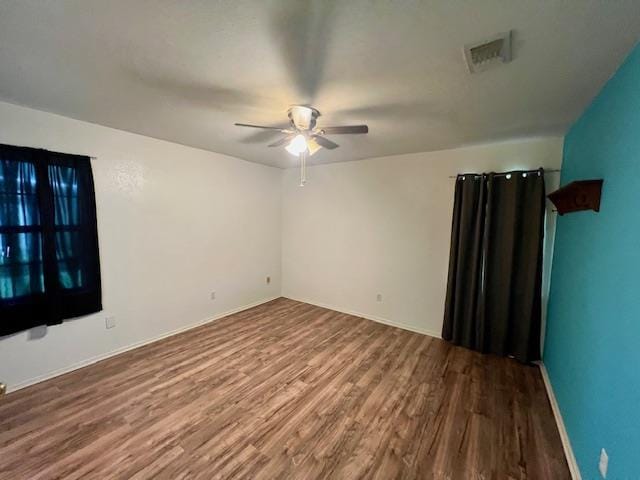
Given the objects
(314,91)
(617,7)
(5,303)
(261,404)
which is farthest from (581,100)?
(5,303)

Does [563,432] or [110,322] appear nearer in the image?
[563,432]

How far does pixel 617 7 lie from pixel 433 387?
268 cm

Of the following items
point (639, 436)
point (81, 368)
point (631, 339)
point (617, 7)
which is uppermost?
point (617, 7)

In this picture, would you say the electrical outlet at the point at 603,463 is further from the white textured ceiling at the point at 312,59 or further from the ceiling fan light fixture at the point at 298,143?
the ceiling fan light fixture at the point at 298,143

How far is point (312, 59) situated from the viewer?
144 centimetres

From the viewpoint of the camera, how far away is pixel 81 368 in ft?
8.58

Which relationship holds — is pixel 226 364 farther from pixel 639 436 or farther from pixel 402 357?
pixel 639 436

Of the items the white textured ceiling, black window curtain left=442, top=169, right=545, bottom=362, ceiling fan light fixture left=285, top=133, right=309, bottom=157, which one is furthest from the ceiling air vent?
black window curtain left=442, top=169, right=545, bottom=362

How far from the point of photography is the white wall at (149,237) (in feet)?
7.84

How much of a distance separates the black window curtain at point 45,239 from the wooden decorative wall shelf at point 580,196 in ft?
13.4

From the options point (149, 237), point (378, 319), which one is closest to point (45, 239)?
point (149, 237)

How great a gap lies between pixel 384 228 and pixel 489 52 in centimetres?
259

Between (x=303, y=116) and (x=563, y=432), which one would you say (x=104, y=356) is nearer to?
(x=303, y=116)

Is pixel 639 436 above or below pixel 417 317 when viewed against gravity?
above
